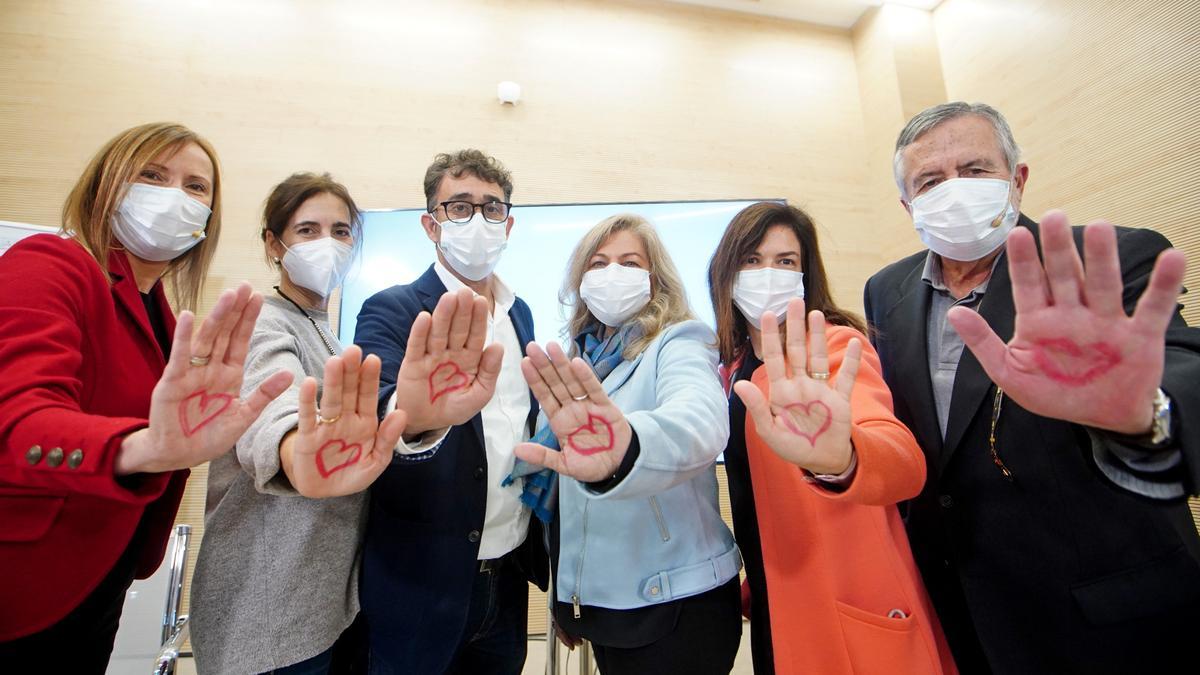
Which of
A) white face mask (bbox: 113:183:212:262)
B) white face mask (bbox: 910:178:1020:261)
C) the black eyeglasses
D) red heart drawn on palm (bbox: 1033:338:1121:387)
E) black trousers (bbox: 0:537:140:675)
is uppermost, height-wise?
the black eyeglasses

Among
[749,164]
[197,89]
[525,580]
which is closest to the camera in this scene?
[525,580]

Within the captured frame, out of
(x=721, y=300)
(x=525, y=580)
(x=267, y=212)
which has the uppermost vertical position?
(x=267, y=212)

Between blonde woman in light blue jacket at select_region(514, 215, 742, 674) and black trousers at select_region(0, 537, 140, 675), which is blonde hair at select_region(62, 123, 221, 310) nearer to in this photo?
black trousers at select_region(0, 537, 140, 675)

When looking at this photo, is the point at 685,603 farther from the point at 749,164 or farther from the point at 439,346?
the point at 749,164

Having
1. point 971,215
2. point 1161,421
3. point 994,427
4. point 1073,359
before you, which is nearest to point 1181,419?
point 1161,421

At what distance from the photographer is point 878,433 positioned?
2.98ft

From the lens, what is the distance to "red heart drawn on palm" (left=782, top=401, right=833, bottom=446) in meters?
0.84

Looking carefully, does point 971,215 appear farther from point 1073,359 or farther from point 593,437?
point 593,437

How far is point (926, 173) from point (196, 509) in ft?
11.7

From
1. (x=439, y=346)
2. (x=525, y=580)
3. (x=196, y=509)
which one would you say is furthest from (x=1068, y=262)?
(x=196, y=509)

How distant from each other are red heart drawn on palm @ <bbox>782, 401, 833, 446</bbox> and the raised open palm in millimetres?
224

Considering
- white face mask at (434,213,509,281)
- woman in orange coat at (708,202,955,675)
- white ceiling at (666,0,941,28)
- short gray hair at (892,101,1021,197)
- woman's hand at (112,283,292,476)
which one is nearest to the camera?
woman's hand at (112,283,292,476)

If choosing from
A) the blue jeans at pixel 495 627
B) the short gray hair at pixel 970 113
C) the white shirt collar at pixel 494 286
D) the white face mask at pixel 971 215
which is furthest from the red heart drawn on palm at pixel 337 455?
the short gray hair at pixel 970 113

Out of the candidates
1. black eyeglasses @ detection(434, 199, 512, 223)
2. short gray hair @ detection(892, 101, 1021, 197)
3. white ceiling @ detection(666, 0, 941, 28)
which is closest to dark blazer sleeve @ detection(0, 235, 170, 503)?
black eyeglasses @ detection(434, 199, 512, 223)
